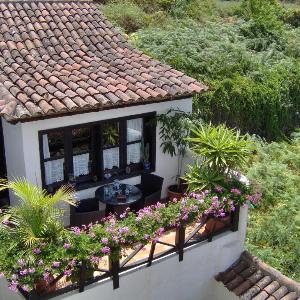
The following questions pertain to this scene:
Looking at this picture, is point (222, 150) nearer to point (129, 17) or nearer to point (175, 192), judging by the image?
point (175, 192)

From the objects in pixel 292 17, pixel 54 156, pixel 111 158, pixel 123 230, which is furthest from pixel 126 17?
pixel 123 230

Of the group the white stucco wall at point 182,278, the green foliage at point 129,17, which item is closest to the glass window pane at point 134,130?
the white stucco wall at point 182,278

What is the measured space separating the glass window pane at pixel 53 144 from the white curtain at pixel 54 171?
16 cm

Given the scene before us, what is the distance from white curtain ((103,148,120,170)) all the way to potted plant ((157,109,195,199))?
1.22m

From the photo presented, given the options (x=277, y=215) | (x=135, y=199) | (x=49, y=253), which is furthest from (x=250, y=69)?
(x=49, y=253)

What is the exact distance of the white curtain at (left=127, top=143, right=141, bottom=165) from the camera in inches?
429

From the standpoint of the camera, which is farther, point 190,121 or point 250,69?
point 250,69

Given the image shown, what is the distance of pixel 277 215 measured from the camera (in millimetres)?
12625

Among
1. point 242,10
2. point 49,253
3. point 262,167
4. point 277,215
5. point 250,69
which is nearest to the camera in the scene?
point 49,253

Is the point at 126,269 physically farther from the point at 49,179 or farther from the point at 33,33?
the point at 33,33

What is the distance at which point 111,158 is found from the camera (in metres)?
10.6

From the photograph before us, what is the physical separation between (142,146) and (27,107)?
347 cm

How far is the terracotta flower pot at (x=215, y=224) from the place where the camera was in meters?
9.32

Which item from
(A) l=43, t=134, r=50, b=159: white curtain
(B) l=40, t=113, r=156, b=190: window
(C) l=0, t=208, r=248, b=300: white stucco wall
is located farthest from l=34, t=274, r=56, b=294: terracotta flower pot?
(A) l=43, t=134, r=50, b=159: white curtain
